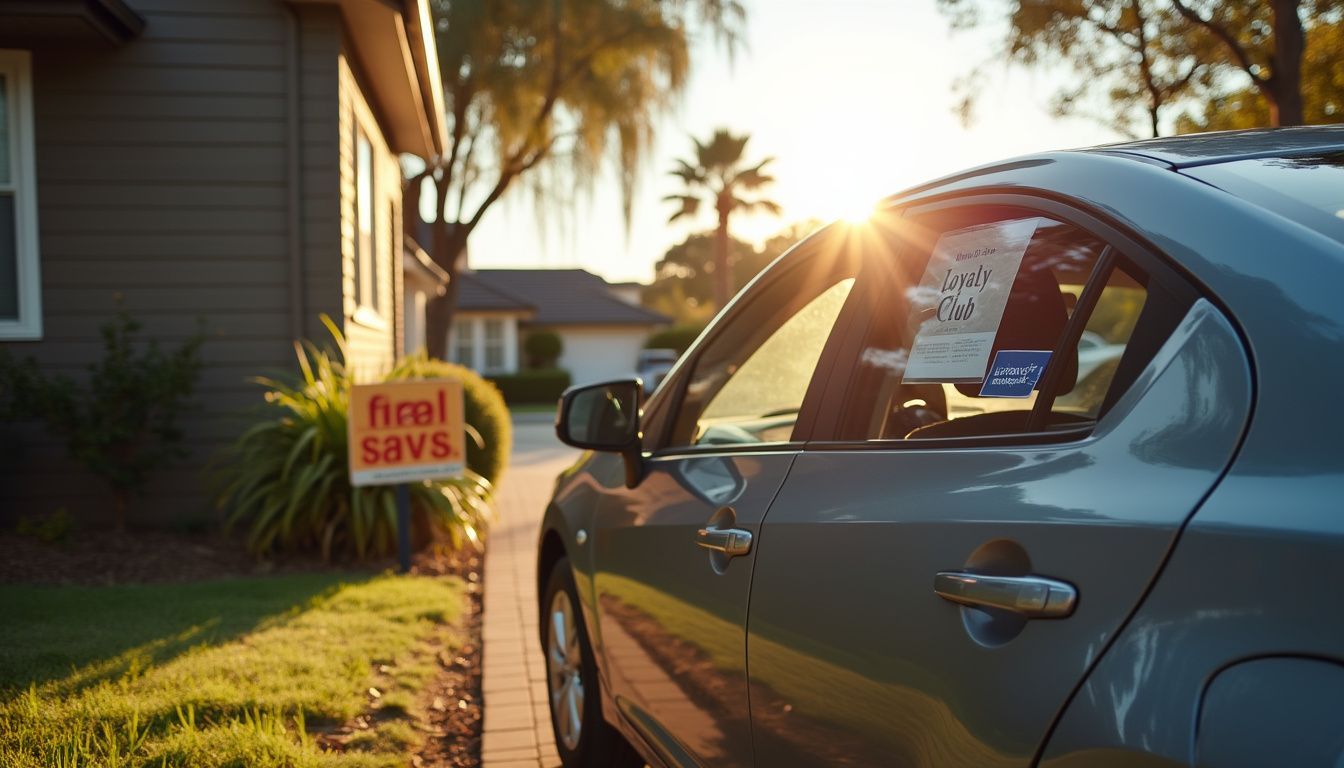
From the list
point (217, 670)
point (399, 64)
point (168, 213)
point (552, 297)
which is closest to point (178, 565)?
point (168, 213)

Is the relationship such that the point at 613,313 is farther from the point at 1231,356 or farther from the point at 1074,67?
the point at 1231,356

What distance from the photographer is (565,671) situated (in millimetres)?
3854

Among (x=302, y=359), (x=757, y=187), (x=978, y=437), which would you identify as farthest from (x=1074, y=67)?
(x=757, y=187)

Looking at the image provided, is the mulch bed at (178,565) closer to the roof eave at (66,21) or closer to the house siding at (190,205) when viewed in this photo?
the house siding at (190,205)

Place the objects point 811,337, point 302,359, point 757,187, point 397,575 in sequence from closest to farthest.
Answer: point 811,337 → point 397,575 → point 302,359 → point 757,187

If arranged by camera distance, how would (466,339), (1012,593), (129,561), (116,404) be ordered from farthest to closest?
1. (466,339)
2. (116,404)
3. (129,561)
4. (1012,593)

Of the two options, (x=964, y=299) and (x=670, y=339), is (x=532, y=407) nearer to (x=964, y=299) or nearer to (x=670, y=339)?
(x=670, y=339)

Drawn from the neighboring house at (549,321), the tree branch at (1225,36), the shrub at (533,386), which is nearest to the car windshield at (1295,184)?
the tree branch at (1225,36)

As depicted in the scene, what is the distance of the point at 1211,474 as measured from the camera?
1.34m

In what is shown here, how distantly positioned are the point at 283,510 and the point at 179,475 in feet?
4.25

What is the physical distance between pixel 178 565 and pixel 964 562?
21.6 ft

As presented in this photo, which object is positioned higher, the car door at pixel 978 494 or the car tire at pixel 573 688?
the car door at pixel 978 494

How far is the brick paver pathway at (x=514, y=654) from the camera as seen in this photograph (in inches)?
164

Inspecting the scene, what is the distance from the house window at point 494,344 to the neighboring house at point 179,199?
29817 millimetres
